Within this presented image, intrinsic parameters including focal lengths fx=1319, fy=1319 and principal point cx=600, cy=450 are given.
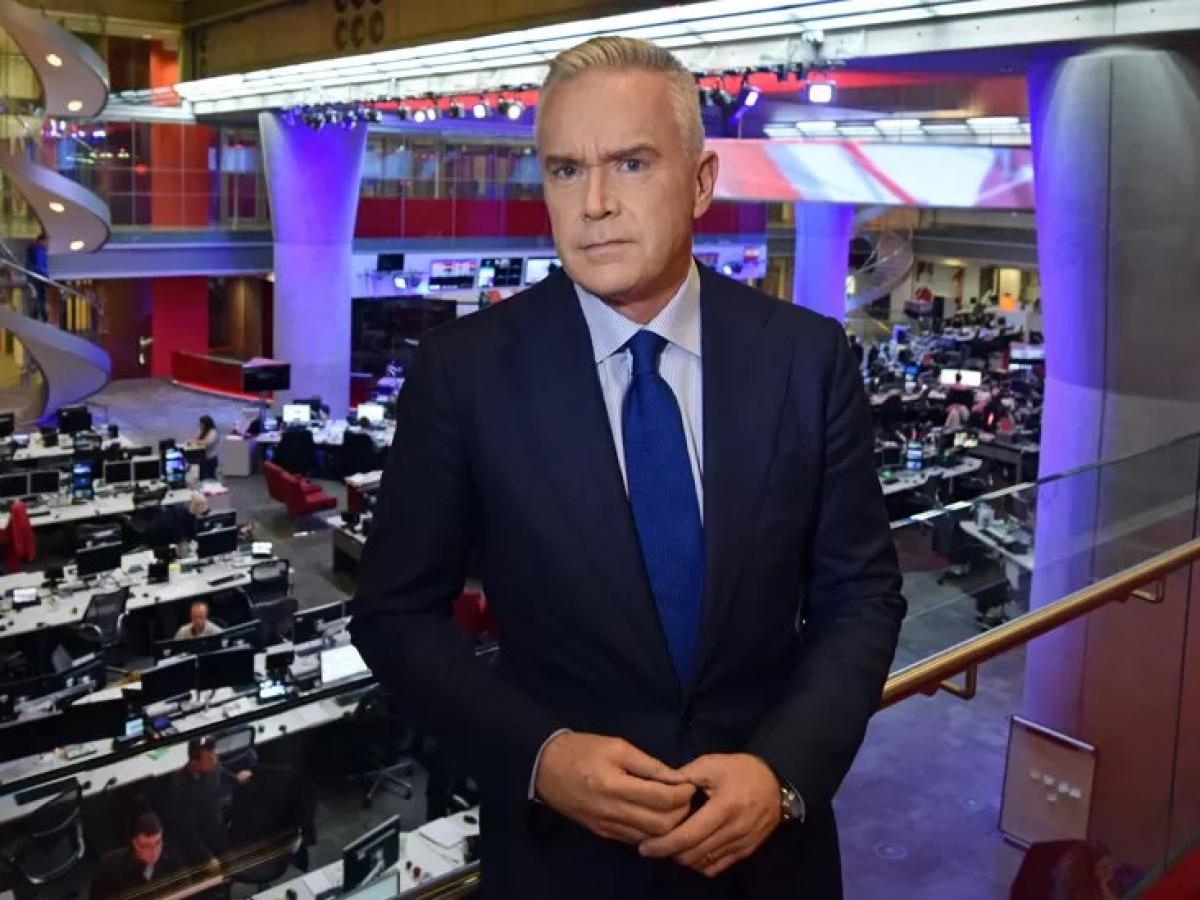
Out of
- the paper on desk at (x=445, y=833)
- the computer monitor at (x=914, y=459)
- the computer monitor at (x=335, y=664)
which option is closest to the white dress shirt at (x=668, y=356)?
the paper on desk at (x=445, y=833)

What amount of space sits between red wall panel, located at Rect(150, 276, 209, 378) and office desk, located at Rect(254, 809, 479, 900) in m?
22.8

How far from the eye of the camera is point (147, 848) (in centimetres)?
398

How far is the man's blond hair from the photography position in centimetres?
137

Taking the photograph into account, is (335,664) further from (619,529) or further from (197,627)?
(619,529)

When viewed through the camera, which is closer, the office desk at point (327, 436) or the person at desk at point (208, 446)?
the person at desk at point (208, 446)

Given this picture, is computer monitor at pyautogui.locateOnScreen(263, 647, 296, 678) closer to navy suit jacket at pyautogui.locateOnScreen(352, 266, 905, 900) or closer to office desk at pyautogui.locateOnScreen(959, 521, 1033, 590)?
office desk at pyautogui.locateOnScreen(959, 521, 1033, 590)

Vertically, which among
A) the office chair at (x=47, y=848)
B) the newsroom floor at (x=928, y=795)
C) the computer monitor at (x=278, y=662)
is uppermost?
the newsroom floor at (x=928, y=795)

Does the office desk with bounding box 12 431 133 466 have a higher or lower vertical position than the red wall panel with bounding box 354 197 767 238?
lower

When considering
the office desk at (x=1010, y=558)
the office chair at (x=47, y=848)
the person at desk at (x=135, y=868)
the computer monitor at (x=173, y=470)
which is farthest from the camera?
the computer monitor at (x=173, y=470)

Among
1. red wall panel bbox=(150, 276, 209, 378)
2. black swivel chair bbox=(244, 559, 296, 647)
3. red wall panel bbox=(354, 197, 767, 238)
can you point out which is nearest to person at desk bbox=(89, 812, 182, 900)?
black swivel chair bbox=(244, 559, 296, 647)

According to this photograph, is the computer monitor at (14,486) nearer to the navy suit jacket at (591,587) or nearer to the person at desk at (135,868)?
the person at desk at (135,868)

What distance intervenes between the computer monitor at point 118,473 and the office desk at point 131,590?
273cm

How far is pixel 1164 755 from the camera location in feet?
11.4

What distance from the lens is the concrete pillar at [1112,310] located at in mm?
5348
